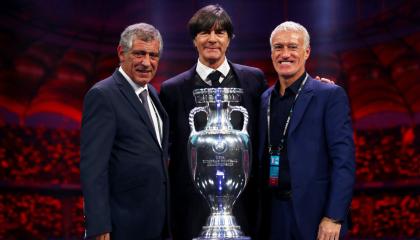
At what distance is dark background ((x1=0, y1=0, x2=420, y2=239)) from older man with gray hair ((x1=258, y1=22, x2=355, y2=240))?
300cm

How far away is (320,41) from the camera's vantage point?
556 centimetres

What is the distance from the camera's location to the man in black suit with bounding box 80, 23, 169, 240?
7.62 ft

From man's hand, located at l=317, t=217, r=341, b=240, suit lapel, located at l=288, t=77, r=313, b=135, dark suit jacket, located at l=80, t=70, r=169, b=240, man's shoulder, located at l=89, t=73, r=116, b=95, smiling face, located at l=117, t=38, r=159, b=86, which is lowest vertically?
man's hand, located at l=317, t=217, r=341, b=240

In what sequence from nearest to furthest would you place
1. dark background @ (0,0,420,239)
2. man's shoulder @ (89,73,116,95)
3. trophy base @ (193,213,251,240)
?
trophy base @ (193,213,251,240)
man's shoulder @ (89,73,116,95)
dark background @ (0,0,420,239)

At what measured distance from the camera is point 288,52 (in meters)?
2.53

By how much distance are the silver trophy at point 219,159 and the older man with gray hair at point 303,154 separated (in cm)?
29

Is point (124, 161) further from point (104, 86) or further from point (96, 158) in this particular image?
point (104, 86)

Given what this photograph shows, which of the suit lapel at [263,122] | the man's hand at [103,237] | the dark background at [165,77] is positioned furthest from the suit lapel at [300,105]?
the dark background at [165,77]

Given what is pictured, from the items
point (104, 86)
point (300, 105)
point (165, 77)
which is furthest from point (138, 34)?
point (165, 77)

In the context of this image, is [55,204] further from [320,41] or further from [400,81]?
[400,81]

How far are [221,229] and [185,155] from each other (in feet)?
2.07

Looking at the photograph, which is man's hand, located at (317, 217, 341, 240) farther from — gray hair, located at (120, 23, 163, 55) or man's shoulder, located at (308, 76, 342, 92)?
gray hair, located at (120, 23, 163, 55)

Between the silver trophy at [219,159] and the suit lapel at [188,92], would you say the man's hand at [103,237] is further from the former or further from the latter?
the suit lapel at [188,92]

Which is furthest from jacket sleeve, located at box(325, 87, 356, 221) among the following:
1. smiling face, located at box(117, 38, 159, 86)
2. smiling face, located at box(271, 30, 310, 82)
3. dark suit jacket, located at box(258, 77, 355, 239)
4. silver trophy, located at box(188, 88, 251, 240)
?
smiling face, located at box(117, 38, 159, 86)
